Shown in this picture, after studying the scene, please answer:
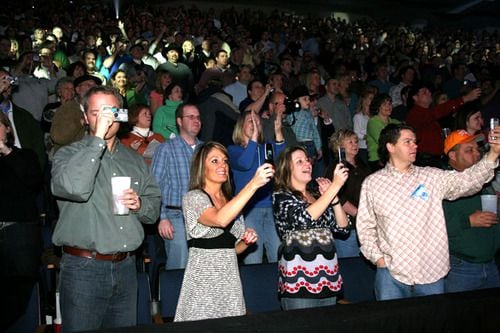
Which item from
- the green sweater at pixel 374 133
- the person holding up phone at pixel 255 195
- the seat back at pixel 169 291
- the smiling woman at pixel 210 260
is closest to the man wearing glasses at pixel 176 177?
the seat back at pixel 169 291

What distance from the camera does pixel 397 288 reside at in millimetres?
3895

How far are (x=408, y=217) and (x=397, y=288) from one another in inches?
19.3

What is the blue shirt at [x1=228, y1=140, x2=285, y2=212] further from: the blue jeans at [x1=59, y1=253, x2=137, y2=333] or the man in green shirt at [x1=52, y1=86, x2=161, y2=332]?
the blue jeans at [x1=59, y1=253, x2=137, y2=333]

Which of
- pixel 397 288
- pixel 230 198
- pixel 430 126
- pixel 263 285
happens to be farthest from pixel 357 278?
pixel 430 126

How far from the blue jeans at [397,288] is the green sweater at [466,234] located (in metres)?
0.56

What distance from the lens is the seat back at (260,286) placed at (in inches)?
181

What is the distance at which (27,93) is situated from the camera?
7.23 metres

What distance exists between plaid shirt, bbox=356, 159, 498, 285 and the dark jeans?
2.43 m

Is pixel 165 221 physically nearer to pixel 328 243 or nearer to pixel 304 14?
pixel 328 243

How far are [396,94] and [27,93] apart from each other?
6231 mm

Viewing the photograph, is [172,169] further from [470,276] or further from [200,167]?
[470,276]

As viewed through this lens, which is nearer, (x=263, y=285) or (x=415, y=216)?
(x=415, y=216)

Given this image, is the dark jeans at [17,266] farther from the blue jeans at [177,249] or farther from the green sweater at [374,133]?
the green sweater at [374,133]

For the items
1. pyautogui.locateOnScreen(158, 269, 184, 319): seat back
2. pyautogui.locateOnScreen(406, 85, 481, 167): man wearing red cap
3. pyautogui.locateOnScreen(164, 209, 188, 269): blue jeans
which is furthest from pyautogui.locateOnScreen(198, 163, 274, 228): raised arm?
pyautogui.locateOnScreen(406, 85, 481, 167): man wearing red cap
